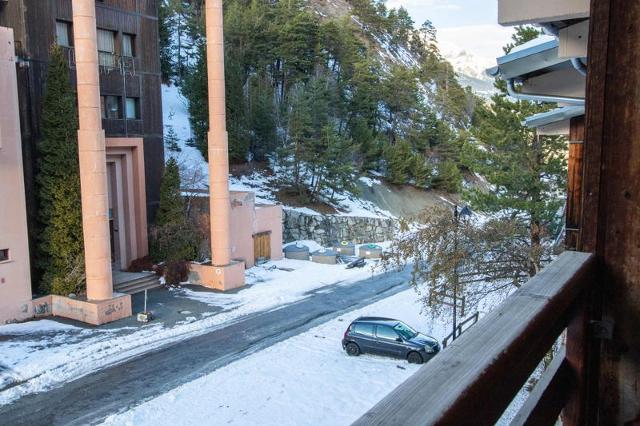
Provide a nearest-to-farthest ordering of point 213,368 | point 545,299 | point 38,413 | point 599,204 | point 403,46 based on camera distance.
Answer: point 545,299, point 599,204, point 38,413, point 213,368, point 403,46

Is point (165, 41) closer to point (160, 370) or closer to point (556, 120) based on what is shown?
point (160, 370)

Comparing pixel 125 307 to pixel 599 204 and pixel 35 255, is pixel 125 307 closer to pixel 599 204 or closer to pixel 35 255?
pixel 35 255

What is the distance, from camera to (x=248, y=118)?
41812mm

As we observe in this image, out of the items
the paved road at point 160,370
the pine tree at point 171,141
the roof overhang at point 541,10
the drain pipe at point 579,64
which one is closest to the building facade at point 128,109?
the paved road at point 160,370

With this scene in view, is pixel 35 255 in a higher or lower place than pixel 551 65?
lower

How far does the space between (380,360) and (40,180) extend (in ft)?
44.0

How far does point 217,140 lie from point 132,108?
4.59 m

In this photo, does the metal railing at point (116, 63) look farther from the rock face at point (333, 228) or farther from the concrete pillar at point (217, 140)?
the rock face at point (333, 228)

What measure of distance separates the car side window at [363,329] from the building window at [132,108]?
1462cm

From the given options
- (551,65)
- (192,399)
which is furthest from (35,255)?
(551,65)

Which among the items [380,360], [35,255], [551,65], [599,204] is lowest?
[380,360]

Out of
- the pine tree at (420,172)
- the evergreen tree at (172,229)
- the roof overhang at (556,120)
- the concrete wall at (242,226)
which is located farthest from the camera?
the pine tree at (420,172)

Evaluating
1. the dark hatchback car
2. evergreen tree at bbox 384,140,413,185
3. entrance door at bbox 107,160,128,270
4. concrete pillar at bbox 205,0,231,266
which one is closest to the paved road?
the dark hatchback car

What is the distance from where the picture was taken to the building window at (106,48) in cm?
2398
